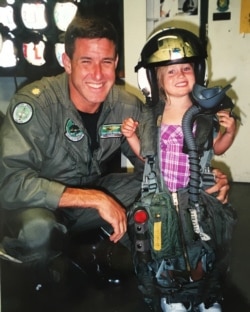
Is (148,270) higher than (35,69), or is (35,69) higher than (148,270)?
(35,69)

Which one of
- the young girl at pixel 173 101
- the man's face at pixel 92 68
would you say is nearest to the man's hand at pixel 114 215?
the young girl at pixel 173 101

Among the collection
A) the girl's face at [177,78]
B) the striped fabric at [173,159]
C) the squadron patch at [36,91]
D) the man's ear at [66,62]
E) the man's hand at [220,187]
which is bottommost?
the man's hand at [220,187]

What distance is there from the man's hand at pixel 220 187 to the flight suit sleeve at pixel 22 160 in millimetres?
336

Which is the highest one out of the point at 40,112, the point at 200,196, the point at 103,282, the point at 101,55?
the point at 101,55

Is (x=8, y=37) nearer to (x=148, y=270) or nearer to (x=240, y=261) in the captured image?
(x=148, y=270)

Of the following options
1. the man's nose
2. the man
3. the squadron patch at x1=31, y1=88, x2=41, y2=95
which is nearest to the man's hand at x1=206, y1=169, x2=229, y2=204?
the man

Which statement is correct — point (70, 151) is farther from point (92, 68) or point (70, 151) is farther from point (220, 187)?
point (220, 187)

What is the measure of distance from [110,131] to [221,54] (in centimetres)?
30

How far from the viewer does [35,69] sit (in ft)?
→ 2.75

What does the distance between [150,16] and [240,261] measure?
1.97 feet

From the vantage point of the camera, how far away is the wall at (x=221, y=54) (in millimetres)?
826

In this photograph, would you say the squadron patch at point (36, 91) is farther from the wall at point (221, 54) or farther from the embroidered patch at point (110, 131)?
the embroidered patch at point (110, 131)

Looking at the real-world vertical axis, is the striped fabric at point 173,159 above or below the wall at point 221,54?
below

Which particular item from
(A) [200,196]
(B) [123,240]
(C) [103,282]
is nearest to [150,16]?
(A) [200,196]
